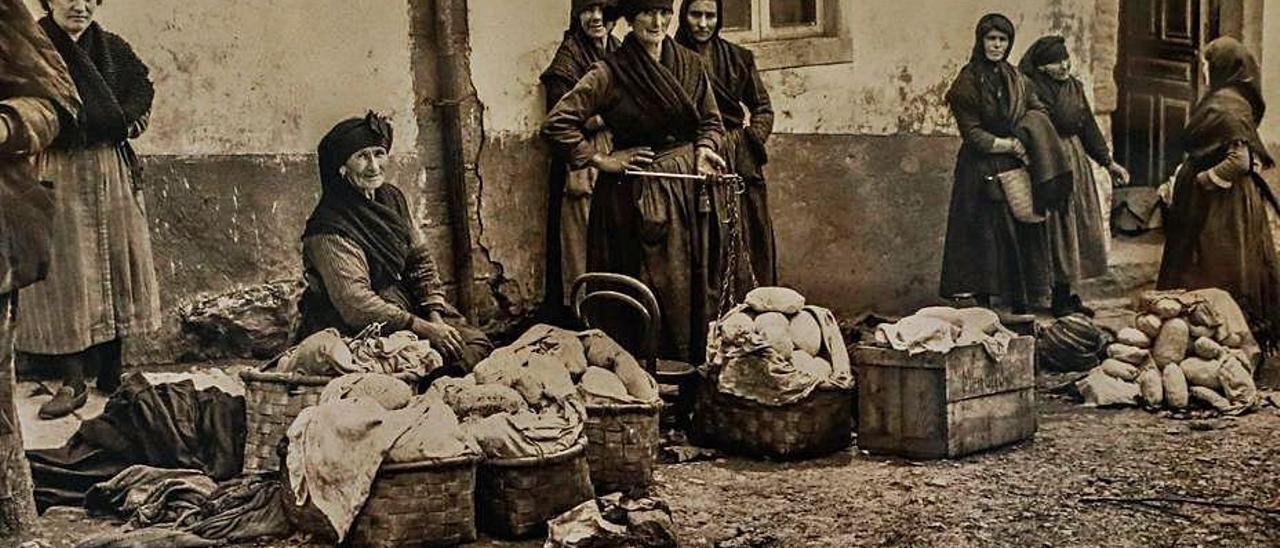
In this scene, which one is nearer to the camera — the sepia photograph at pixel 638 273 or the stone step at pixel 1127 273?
the sepia photograph at pixel 638 273

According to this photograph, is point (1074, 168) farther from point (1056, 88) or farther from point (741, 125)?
point (741, 125)

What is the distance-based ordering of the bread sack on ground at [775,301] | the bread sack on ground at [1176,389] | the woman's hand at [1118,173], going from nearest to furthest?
the bread sack on ground at [775,301] → the bread sack on ground at [1176,389] → the woman's hand at [1118,173]

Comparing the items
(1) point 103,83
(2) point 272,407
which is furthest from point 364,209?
(1) point 103,83

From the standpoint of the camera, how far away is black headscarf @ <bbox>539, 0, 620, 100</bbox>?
313 inches

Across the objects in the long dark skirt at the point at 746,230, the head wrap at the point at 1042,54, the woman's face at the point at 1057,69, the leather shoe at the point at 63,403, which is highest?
the head wrap at the point at 1042,54

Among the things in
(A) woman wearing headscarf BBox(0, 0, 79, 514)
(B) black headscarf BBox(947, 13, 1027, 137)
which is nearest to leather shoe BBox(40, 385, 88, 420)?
(A) woman wearing headscarf BBox(0, 0, 79, 514)

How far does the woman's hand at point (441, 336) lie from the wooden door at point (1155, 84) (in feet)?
13.9

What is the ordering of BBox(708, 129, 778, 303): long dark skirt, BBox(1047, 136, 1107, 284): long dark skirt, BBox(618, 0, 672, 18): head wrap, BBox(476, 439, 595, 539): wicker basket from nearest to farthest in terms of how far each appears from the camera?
1. BBox(476, 439, 595, 539): wicker basket
2. BBox(618, 0, 672, 18): head wrap
3. BBox(708, 129, 778, 303): long dark skirt
4. BBox(1047, 136, 1107, 284): long dark skirt

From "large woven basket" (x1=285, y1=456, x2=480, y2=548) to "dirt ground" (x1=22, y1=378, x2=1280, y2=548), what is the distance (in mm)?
179

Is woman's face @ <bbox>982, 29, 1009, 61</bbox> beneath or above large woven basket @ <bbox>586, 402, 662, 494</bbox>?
above

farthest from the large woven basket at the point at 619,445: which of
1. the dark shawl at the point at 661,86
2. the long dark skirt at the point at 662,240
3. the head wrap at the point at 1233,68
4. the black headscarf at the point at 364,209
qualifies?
the head wrap at the point at 1233,68

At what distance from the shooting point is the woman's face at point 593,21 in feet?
26.1

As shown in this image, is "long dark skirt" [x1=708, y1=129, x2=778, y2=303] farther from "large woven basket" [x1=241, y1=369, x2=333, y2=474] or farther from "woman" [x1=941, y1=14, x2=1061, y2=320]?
"large woven basket" [x1=241, y1=369, x2=333, y2=474]

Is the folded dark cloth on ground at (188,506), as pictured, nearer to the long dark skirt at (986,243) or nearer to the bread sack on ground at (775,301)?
the bread sack on ground at (775,301)
